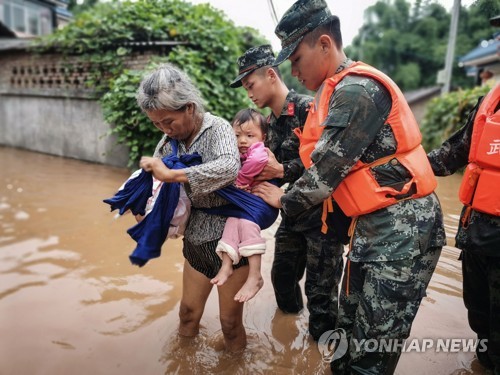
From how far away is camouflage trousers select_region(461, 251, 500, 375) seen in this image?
7.39ft

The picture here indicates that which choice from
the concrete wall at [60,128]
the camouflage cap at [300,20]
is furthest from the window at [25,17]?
the camouflage cap at [300,20]

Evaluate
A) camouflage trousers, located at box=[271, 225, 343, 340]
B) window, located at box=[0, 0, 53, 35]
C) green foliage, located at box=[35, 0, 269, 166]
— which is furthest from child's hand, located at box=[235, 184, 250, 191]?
window, located at box=[0, 0, 53, 35]

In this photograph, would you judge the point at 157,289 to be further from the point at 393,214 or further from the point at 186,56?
the point at 186,56

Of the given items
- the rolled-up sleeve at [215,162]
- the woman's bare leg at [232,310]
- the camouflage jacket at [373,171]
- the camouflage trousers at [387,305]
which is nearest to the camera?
the camouflage jacket at [373,171]

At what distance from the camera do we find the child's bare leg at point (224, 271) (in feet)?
7.02

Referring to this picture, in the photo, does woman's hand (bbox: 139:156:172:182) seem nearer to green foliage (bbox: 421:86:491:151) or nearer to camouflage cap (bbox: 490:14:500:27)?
camouflage cap (bbox: 490:14:500:27)

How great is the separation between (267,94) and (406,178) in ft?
4.20

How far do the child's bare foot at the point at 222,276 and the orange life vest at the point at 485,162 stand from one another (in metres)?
1.43

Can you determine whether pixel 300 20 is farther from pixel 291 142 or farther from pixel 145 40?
pixel 145 40

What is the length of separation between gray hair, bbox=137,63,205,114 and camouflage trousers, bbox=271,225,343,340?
1.25 metres

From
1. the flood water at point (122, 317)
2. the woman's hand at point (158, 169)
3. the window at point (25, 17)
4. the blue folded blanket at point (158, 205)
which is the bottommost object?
the flood water at point (122, 317)

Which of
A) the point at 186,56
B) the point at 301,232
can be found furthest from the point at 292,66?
the point at 186,56

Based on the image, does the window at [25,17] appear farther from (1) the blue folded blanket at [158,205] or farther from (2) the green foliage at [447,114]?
(1) the blue folded blanket at [158,205]

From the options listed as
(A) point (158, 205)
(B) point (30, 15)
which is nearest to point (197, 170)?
(A) point (158, 205)
